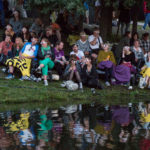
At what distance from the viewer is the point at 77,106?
49.2ft

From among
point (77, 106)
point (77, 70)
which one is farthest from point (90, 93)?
point (77, 106)

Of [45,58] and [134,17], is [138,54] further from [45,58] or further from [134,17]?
[134,17]

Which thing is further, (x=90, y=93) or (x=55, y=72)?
(x=55, y=72)

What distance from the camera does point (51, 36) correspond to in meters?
19.5

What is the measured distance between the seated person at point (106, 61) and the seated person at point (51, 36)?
1.83m

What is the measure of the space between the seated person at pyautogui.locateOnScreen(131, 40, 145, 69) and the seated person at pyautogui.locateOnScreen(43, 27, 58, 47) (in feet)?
9.84

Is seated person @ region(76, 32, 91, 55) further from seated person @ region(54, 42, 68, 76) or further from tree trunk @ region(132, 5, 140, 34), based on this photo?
tree trunk @ region(132, 5, 140, 34)

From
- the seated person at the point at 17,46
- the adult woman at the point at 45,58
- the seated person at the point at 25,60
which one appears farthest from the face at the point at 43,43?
the seated person at the point at 17,46

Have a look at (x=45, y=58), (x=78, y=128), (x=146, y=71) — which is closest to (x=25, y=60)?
(x=45, y=58)

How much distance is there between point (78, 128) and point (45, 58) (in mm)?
6861

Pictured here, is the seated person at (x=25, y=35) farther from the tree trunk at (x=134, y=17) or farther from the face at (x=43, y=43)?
the tree trunk at (x=134, y=17)

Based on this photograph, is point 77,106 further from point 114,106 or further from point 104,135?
point 104,135

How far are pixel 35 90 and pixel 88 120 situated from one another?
13.8 ft

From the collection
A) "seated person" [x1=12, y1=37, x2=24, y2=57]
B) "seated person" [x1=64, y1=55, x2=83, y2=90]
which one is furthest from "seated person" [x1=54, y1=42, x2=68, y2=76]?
"seated person" [x1=12, y1=37, x2=24, y2=57]
